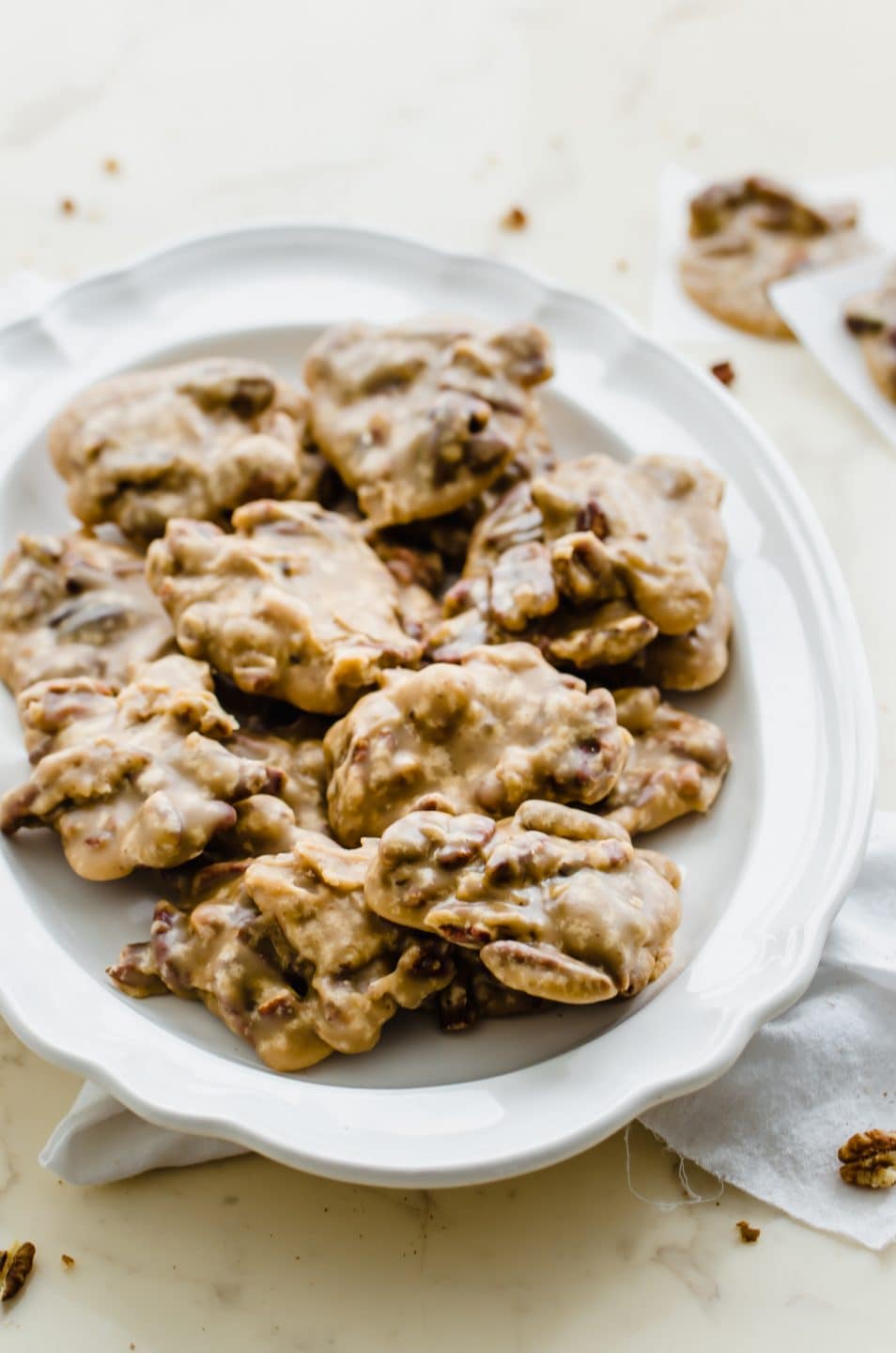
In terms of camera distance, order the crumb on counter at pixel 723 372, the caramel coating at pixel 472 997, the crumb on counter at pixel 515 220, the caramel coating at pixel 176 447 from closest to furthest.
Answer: the caramel coating at pixel 472 997 < the caramel coating at pixel 176 447 < the crumb on counter at pixel 723 372 < the crumb on counter at pixel 515 220

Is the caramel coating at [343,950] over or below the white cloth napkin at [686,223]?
below

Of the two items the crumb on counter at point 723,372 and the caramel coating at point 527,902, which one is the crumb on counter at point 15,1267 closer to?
the caramel coating at point 527,902

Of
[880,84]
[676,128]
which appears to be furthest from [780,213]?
[880,84]

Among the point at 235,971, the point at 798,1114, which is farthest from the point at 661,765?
the point at 235,971

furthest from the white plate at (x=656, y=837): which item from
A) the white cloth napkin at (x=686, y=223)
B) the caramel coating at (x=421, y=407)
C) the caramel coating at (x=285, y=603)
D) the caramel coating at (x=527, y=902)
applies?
the white cloth napkin at (x=686, y=223)

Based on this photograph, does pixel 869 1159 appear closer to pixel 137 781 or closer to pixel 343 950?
pixel 343 950

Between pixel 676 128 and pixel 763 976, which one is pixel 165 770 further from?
pixel 676 128
